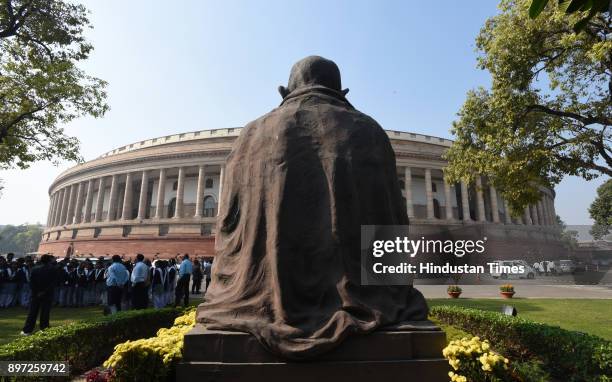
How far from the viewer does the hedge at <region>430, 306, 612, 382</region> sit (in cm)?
443

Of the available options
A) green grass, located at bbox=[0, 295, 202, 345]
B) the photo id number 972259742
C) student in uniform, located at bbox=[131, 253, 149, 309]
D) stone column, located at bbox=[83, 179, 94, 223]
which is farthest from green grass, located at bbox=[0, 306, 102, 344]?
stone column, located at bbox=[83, 179, 94, 223]

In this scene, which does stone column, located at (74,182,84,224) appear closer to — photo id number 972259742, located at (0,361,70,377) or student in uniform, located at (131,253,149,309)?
student in uniform, located at (131,253,149,309)

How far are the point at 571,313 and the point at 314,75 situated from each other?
10.6 metres

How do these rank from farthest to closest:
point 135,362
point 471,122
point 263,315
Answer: point 471,122, point 135,362, point 263,315

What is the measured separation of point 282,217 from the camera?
3125mm

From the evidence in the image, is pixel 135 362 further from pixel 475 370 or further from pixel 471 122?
pixel 471 122

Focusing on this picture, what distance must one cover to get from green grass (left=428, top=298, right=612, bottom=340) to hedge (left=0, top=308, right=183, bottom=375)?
8677 mm

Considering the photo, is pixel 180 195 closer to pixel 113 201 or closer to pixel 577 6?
pixel 113 201

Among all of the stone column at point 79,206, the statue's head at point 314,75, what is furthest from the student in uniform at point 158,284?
the stone column at point 79,206

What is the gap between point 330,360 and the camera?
8.75 feet

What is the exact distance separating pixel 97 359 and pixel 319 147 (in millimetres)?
5225

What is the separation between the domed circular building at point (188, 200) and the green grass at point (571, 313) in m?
22.4

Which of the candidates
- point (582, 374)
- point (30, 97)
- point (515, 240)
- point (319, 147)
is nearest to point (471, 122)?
point (582, 374)

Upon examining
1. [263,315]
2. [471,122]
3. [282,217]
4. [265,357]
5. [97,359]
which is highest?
[471,122]
